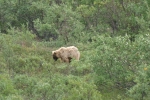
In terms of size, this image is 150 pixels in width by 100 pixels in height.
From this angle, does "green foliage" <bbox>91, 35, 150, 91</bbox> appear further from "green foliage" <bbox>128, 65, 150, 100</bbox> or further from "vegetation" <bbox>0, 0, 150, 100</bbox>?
"green foliage" <bbox>128, 65, 150, 100</bbox>

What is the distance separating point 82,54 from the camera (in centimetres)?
1803

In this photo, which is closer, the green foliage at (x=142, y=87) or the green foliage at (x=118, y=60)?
the green foliage at (x=142, y=87)

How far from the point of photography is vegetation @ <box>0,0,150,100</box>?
10719mm

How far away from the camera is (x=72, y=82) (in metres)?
10.6

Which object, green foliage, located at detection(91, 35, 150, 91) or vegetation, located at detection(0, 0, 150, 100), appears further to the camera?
green foliage, located at detection(91, 35, 150, 91)

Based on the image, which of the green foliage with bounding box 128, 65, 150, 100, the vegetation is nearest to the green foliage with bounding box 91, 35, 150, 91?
the vegetation

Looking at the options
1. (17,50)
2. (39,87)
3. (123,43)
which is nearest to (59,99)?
(39,87)

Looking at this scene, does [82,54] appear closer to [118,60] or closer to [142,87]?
[118,60]

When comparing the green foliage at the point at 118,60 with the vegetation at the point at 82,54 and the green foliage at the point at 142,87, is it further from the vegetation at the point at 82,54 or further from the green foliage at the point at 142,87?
the green foliage at the point at 142,87

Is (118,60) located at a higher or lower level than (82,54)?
higher

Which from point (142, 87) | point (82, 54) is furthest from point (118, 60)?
point (82, 54)

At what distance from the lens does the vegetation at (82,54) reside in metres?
10.7

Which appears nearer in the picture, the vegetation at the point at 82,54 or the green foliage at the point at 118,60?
the vegetation at the point at 82,54

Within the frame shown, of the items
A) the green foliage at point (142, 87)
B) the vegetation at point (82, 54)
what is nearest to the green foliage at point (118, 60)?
the vegetation at point (82, 54)
